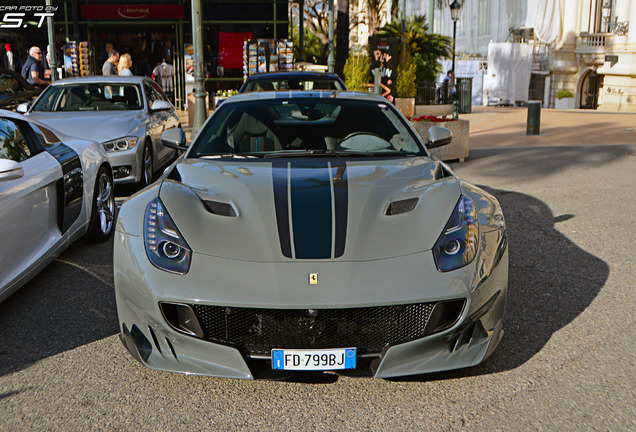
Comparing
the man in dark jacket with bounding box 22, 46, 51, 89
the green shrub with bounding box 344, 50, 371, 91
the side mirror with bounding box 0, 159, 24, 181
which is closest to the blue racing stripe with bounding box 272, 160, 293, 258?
the side mirror with bounding box 0, 159, 24, 181

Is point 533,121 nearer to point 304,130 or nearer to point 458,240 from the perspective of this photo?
point 304,130

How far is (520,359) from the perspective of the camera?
162 inches

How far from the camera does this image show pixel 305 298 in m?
3.39

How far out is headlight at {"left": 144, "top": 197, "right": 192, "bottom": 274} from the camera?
3637 mm

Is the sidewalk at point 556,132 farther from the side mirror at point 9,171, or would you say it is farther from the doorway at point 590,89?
the doorway at point 590,89

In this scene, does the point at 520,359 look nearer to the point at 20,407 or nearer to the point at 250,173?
the point at 250,173

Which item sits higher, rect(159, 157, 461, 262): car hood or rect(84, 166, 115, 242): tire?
rect(159, 157, 461, 262): car hood

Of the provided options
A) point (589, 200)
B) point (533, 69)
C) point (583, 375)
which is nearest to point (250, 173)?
point (583, 375)

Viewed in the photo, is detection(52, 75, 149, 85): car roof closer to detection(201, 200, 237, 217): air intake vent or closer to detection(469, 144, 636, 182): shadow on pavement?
detection(469, 144, 636, 182): shadow on pavement

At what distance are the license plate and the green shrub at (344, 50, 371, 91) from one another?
1866cm

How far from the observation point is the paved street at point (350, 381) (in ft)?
11.2

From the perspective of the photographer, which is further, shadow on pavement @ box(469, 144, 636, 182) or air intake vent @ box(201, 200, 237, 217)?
shadow on pavement @ box(469, 144, 636, 182)

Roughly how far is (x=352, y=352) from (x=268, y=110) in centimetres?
258

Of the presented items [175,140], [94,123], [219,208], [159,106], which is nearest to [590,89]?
[159,106]
